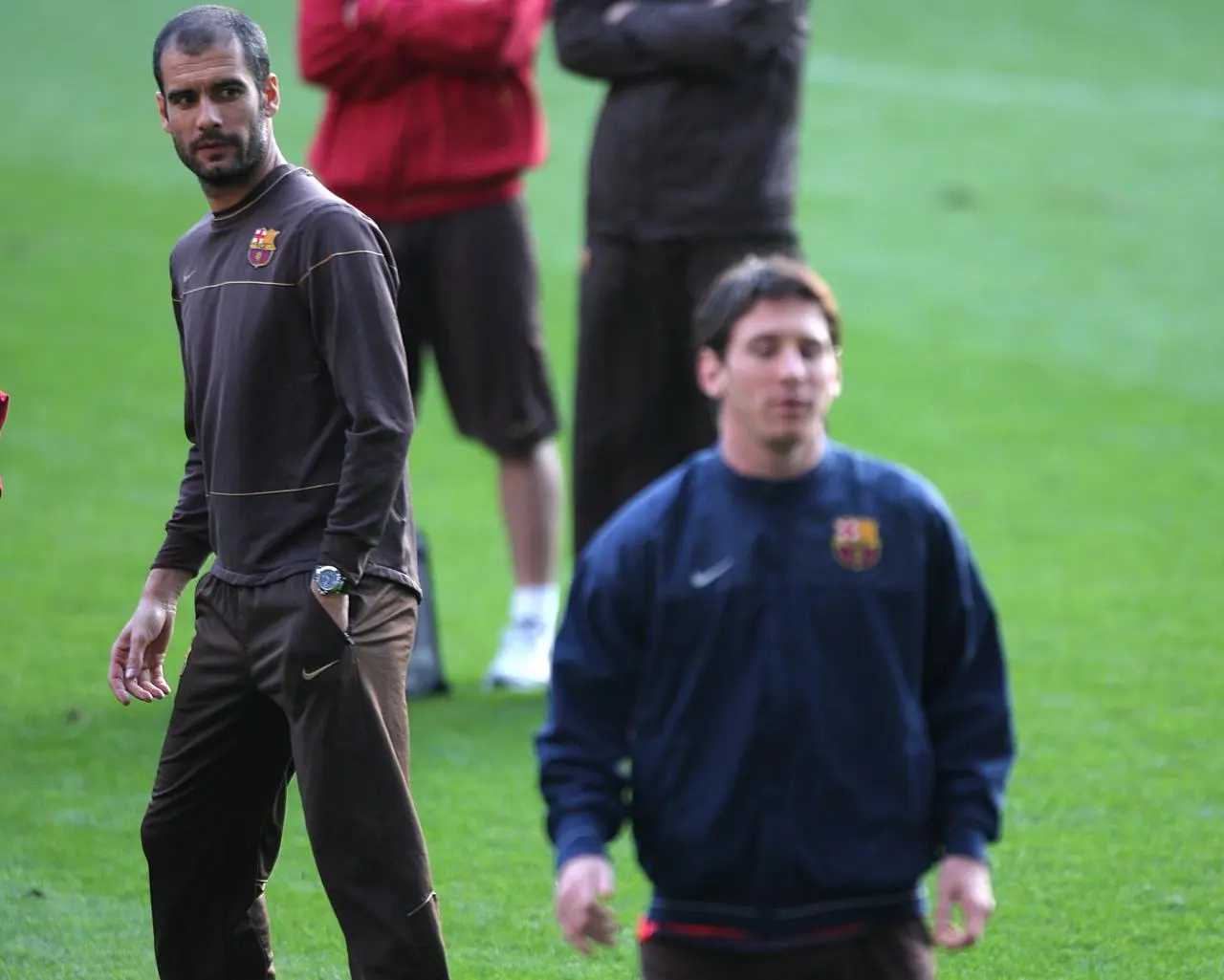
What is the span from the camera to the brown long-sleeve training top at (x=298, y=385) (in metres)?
3.72

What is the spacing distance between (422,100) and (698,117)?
0.88 meters

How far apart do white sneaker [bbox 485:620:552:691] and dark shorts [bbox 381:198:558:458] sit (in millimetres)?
573

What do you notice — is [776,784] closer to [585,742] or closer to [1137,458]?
[585,742]

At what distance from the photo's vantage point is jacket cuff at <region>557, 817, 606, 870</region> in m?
3.04

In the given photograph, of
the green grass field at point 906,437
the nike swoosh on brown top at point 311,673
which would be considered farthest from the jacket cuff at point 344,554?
the green grass field at point 906,437

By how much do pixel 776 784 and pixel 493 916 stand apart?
2117mm

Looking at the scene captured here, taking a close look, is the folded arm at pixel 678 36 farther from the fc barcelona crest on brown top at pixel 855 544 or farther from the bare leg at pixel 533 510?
the fc barcelona crest on brown top at pixel 855 544

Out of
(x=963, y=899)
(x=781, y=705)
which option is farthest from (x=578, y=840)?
(x=963, y=899)

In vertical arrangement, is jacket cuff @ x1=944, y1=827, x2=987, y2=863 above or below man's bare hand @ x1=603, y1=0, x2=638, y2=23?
below

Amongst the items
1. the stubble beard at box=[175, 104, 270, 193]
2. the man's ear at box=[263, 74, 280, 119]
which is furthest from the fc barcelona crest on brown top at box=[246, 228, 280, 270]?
the man's ear at box=[263, 74, 280, 119]

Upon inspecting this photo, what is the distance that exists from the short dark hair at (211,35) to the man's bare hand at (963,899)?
1.90 metres

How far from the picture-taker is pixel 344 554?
12.2 feet

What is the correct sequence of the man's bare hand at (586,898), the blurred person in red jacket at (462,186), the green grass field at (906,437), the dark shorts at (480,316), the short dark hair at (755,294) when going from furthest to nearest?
the dark shorts at (480,316) → the blurred person in red jacket at (462,186) → the green grass field at (906,437) → the short dark hair at (755,294) → the man's bare hand at (586,898)

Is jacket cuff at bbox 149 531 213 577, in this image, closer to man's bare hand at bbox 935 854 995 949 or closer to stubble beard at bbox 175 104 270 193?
stubble beard at bbox 175 104 270 193
